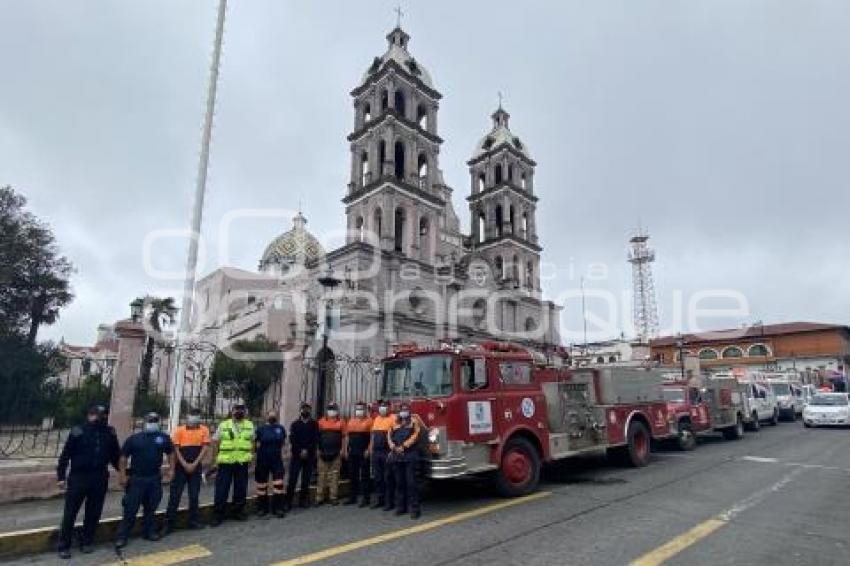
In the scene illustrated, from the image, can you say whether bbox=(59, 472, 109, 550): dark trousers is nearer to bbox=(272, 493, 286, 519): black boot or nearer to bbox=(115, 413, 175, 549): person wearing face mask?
bbox=(115, 413, 175, 549): person wearing face mask

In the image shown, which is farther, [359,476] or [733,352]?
[733,352]

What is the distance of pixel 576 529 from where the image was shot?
732 centimetres

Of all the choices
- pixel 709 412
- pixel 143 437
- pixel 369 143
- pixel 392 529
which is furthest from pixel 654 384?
pixel 369 143

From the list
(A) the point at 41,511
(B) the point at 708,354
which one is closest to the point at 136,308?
(A) the point at 41,511

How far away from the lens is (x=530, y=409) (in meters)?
10.3

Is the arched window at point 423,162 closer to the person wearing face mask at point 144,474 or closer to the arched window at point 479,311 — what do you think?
the arched window at point 479,311

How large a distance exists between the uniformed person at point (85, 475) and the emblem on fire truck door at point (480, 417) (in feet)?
17.9

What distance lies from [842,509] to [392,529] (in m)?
7.15

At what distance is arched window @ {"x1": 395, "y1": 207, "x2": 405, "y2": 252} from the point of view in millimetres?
37772

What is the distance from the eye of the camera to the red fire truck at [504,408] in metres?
8.95

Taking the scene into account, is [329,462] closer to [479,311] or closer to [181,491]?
[181,491]

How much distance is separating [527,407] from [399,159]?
31265mm

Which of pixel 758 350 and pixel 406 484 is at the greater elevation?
pixel 758 350

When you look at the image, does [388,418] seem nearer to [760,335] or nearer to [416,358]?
[416,358]
